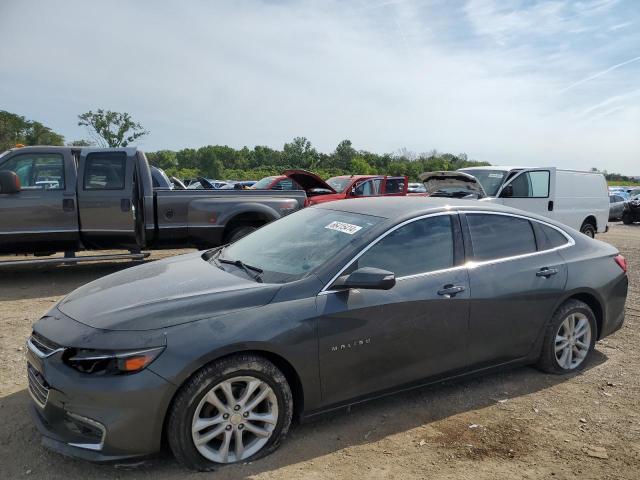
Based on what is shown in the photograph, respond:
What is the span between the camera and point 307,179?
45.0ft

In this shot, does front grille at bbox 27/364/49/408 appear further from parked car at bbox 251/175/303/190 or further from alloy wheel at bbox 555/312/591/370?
parked car at bbox 251/175/303/190

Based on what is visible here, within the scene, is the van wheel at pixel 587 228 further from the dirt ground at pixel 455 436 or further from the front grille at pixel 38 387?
the front grille at pixel 38 387

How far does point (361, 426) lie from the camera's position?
3369mm

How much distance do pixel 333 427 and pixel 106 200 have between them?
5.57m

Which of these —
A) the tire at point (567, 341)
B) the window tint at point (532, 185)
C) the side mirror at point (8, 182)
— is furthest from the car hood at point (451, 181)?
the side mirror at point (8, 182)

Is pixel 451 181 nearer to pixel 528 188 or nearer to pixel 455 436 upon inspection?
pixel 528 188

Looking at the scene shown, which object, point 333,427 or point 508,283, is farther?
point 508,283

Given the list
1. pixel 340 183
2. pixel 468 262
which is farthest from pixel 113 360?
pixel 340 183

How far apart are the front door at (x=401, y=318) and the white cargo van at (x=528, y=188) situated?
701cm

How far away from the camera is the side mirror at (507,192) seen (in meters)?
10.7

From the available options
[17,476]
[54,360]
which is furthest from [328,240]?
A: [17,476]

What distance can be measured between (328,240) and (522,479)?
1.90 metres

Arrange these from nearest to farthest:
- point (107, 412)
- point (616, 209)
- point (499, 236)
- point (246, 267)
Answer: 1. point (107, 412)
2. point (246, 267)
3. point (499, 236)
4. point (616, 209)

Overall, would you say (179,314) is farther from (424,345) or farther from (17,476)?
(424,345)
